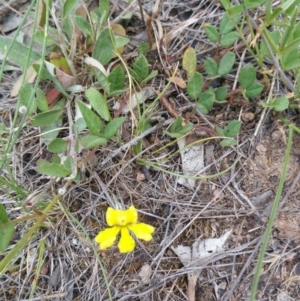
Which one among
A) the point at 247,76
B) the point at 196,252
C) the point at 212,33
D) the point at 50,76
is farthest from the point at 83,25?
the point at 196,252

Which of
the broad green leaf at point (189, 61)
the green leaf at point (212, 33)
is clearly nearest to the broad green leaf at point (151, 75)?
the broad green leaf at point (189, 61)

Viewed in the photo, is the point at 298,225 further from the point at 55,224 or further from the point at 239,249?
the point at 55,224

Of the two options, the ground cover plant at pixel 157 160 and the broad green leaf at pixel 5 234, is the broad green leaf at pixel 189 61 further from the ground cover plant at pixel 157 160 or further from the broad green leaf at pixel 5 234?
the broad green leaf at pixel 5 234

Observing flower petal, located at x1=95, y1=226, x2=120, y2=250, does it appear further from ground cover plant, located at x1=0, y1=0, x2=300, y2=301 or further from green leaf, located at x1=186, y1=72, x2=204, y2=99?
green leaf, located at x1=186, y1=72, x2=204, y2=99

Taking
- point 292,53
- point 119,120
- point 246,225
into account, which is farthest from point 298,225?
point 119,120

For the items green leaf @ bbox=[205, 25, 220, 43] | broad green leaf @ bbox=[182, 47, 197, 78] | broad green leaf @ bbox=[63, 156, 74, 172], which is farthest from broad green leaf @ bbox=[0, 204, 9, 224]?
green leaf @ bbox=[205, 25, 220, 43]
